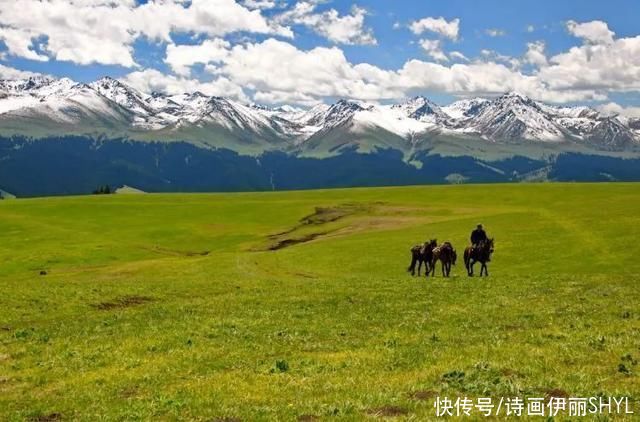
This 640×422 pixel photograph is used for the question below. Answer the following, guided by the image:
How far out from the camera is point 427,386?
1795 cm

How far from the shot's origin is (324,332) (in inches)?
1141

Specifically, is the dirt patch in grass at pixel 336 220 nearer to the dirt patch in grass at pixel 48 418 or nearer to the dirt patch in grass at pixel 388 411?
the dirt patch in grass at pixel 48 418

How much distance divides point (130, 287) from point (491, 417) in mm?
40698

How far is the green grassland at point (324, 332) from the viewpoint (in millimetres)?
17812

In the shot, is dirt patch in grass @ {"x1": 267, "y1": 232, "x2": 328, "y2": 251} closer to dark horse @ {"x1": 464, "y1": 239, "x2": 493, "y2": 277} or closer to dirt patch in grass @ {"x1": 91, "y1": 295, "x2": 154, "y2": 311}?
dark horse @ {"x1": 464, "y1": 239, "x2": 493, "y2": 277}

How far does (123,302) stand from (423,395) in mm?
31836

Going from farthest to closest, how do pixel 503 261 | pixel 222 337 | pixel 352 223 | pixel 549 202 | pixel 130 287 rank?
pixel 549 202
pixel 352 223
pixel 503 261
pixel 130 287
pixel 222 337

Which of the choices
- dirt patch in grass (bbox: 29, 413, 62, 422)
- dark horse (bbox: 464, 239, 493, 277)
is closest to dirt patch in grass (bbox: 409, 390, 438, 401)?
dirt patch in grass (bbox: 29, 413, 62, 422)

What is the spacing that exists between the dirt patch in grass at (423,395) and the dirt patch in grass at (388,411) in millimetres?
1082

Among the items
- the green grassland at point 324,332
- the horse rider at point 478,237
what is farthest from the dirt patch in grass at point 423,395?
the horse rider at point 478,237

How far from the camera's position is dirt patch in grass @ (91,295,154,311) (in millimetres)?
42688

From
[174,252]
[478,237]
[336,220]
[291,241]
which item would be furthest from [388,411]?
[336,220]

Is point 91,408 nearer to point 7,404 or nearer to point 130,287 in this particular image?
point 7,404

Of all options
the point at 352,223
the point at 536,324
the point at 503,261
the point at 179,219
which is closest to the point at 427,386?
the point at 536,324
